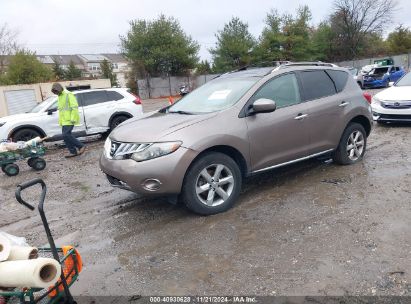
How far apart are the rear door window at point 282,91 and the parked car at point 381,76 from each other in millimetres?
20470

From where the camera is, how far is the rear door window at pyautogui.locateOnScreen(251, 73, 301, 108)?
496cm

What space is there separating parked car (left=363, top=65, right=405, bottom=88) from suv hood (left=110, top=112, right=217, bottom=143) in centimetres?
2171

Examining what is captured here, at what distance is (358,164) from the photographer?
6.24 meters

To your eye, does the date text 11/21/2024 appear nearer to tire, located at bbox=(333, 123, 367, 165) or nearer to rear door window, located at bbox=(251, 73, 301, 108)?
rear door window, located at bbox=(251, 73, 301, 108)

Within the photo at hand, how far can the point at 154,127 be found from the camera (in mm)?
4449

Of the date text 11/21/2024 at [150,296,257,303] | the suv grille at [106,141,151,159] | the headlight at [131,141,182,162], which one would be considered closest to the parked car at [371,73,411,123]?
Result: the headlight at [131,141,182,162]

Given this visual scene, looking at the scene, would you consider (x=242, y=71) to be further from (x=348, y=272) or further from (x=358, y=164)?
(x=348, y=272)

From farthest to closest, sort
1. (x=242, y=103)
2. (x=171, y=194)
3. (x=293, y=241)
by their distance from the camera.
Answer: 1. (x=242, y=103)
2. (x=171, y=194)
3. (x=293, y=241)

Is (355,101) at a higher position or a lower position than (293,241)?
higher

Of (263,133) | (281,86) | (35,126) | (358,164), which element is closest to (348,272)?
(263,133)

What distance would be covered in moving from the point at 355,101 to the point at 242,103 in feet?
7.51

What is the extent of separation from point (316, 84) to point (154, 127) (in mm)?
2616

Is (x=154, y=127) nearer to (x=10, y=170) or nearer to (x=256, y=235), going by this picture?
(x=256, y=235)

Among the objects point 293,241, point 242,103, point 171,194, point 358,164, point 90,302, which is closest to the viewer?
point 90,302
